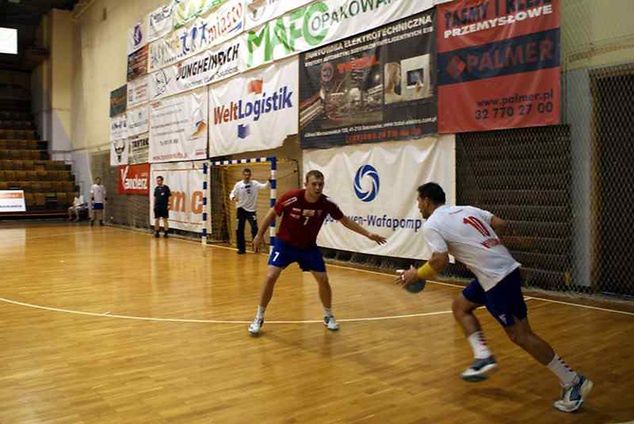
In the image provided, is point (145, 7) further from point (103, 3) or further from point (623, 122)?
point (623, 122)

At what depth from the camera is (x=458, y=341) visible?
218 inches

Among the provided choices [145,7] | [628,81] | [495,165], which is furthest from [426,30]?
[145,7]

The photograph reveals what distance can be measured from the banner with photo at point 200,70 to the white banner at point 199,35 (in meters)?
0.20

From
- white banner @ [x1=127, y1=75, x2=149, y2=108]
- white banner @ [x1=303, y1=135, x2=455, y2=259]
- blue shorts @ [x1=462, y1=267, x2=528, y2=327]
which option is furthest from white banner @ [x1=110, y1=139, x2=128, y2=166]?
blue shorts @ [x1=462, y1=267, x2=528, y2=327]

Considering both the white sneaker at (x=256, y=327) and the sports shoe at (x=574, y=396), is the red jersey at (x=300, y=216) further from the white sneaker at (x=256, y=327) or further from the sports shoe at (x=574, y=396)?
the sports shoe at (x=574, y=396)

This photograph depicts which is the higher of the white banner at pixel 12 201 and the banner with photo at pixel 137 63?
the banner with photo at pixel 137 63

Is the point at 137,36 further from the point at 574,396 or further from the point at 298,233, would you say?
the point at 574,396

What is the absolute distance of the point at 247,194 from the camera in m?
12.7

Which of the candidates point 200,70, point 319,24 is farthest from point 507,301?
point 200,70

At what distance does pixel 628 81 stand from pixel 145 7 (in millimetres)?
17300

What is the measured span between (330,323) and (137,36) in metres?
17.1

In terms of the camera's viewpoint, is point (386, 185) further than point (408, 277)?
Yes

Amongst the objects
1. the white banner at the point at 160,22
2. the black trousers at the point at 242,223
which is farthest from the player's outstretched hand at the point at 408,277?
the white banner at the point at 160,22

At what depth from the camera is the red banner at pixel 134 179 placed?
1959 cm
